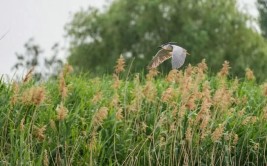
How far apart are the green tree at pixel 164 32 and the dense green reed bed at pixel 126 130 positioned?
18753 millimetres

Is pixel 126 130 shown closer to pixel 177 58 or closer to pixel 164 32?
pixel 177 58

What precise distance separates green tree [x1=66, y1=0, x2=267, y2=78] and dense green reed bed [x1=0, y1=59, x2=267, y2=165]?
61.5ft

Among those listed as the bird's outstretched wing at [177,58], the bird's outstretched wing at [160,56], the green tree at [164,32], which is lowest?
the bird's outstretched wing at [177,58]

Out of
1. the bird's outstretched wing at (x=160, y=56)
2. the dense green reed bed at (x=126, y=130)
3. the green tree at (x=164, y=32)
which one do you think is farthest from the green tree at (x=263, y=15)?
→ the bird's outstretched wing at (x=160, y=56)

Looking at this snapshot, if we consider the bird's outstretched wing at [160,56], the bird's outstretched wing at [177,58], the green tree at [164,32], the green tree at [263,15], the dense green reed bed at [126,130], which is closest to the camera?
the bird's outstretched wing at [177,58]

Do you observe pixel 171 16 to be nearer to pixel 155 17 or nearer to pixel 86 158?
pixel 155 17

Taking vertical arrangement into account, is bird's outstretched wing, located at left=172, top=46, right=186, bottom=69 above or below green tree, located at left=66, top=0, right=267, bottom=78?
below

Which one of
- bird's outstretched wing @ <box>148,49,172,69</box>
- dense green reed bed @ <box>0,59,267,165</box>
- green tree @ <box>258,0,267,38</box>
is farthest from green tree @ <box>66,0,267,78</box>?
bird's outstretched wing @ <box>148,49,172,69</box>

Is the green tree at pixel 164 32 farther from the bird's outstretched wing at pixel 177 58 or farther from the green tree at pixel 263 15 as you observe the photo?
the bird's outstretched wing at pixel 177 58

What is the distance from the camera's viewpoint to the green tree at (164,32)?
1029 inches

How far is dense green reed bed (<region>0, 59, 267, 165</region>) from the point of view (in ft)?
18.8

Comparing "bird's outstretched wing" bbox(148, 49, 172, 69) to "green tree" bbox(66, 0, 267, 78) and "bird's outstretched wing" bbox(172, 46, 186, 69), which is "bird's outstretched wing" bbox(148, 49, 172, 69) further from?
"green tree" bbox(66, 0, 267, 78)

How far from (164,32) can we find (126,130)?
67.9 feet

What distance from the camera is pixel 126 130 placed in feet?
20.9
